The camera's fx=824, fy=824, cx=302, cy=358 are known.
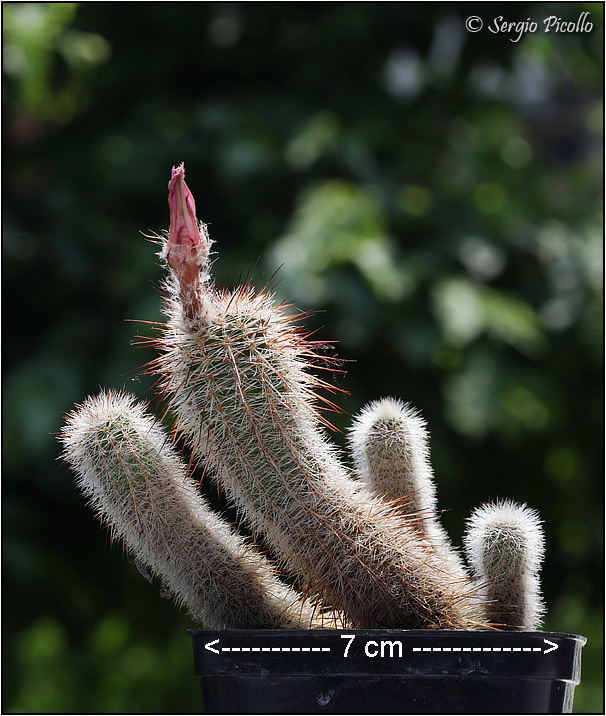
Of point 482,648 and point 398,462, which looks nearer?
point 482,648

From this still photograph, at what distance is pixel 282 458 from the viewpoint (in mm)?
1040

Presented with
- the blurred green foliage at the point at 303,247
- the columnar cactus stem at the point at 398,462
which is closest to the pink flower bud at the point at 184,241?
the columnar cactus stem at the point at 398,462

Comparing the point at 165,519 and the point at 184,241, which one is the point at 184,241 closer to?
the point at 184,241

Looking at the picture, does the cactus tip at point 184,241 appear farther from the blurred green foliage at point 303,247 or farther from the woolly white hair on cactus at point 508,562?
the blurred green foliage at point 303,247

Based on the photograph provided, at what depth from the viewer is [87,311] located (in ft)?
11.8

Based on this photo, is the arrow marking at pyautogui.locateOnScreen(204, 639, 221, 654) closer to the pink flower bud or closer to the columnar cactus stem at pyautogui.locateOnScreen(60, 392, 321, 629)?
the columnar cactus stem at pyautogui.locateOnScreen(60, 392, 321, 629)

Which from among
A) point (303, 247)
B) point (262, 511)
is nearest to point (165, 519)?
point (262, 511)

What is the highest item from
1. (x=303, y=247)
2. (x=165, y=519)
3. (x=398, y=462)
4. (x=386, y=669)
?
(x=303, y=247)

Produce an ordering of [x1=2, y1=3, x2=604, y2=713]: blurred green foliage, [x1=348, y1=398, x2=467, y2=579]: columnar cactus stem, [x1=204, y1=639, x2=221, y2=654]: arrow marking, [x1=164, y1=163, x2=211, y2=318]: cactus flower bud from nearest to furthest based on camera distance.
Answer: [x1=164, y1=163, x2=211, y2=318]: cactus flower bud
[x1=204, y1=639, x2=221, y2=654]: arrow marking
[x1=348, y1=398, x2=467, y2=579]: columnar cactus stem
[x1=2, y1=3, x2=604, y2=713]: blurred green foliage

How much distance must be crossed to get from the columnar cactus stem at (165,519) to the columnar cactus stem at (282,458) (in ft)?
0.22

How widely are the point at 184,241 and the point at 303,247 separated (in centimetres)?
198

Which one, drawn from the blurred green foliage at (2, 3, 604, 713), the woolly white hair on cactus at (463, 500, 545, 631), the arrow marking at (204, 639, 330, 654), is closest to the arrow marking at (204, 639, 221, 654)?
the arrow marking at (204, 639, 330, 654)

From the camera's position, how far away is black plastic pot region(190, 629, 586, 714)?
1039 mm

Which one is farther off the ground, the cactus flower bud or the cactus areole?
the cactus flower bud
